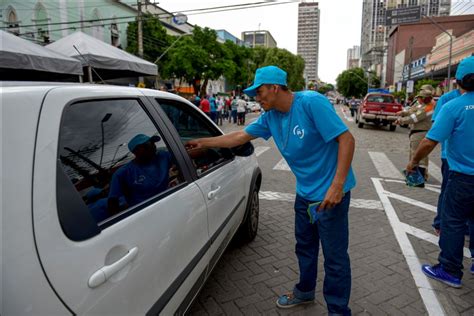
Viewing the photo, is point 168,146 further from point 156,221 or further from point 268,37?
point 268,37

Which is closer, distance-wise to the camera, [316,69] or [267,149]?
[267,149]

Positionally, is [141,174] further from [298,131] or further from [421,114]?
[421,114]

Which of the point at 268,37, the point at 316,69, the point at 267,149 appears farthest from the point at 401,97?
the point at 316,69

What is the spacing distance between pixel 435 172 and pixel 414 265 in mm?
5442

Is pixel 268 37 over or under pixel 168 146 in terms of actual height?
over

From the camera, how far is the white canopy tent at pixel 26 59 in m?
5.05

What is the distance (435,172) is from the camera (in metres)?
7.92

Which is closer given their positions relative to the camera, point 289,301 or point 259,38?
point 289,301

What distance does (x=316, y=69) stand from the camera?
17912 centimetres

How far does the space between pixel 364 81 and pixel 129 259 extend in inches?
3047

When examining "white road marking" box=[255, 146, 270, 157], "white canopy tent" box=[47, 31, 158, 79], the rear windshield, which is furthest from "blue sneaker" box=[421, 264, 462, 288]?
the rear windshield

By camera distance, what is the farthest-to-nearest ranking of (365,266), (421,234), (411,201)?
(411,201), (421,234), (365,266)

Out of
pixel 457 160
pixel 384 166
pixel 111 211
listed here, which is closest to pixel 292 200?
pixel 457 160

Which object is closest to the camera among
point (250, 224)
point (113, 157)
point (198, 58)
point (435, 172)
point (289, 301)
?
point (113, 157)
